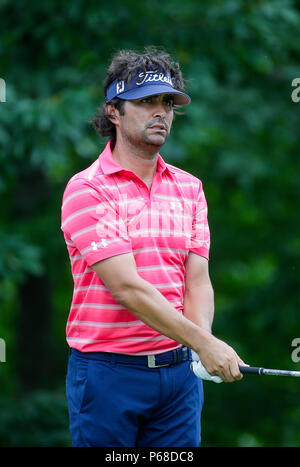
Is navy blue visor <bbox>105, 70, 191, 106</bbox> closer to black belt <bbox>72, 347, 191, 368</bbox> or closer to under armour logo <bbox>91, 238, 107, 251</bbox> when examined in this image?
under armour logo <bbox>91, 238, 107, 251</bbox>

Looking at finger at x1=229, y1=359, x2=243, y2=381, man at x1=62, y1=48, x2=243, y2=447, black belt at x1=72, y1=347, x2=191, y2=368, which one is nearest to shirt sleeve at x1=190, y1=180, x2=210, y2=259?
man at x1=62, y1=48, x2=243, y2=447

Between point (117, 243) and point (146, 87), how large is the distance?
700 mm

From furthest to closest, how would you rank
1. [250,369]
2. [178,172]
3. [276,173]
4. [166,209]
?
1. [276,173]
2. [178,172]
3. [166,209]
4. [250,369]

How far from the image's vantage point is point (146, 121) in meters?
3.32

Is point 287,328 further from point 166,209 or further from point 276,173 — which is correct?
point 166,209

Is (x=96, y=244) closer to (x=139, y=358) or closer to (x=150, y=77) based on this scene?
(x=139, y=358)

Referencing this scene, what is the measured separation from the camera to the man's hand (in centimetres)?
304

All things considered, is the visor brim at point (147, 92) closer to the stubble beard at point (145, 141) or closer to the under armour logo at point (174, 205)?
the stubble beard at point (145, 141)

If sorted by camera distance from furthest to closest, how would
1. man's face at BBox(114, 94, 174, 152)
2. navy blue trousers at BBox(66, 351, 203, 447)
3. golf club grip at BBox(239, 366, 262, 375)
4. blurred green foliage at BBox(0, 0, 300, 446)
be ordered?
blurred green foliage at BBox(0, 0, 300, 446) → man's face at BBox(114, 94, 174, 152) → navy blue trousers at BBox(66, 351, 203, 447) → golf club grip at BBox(239, 366, 262, 375)

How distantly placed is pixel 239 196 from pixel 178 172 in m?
7.22

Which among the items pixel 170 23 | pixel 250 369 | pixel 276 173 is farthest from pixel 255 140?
pixel 250 369

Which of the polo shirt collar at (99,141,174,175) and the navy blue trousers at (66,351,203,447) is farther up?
the polo shirt collar at (99,141,174,175)

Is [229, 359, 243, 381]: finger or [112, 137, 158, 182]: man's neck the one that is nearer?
[229, 359, 243, 381]: finger

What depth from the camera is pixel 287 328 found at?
8.95m
